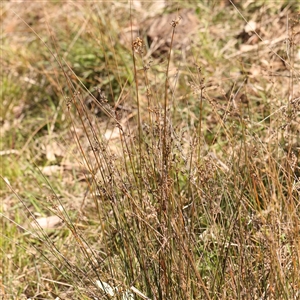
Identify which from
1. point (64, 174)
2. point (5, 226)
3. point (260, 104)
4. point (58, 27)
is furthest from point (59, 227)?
point (58, 27)

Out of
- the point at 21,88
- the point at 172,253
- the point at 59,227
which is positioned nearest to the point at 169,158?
the point at 172,253

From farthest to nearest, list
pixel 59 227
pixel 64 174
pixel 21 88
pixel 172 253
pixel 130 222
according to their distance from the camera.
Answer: pixel 21 88, pixel 64 174, pixel 59 227, pixel 130 222, pixel 172 253

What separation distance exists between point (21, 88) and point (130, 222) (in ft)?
8.31

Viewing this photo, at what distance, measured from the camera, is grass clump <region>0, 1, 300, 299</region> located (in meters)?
2.16

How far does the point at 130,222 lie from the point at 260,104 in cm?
145

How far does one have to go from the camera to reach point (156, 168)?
2.39 metres

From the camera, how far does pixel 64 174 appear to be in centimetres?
390

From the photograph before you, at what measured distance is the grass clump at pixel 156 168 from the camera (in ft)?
7.08

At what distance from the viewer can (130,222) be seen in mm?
2396

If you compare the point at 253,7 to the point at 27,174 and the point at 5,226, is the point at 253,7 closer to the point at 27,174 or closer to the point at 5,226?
the point at 27,174

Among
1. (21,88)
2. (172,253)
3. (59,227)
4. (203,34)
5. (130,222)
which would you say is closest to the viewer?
(172,253)

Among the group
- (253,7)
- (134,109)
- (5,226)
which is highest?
(253,7)

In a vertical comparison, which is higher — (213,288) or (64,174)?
(213,288)

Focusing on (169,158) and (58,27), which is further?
(58,27)
